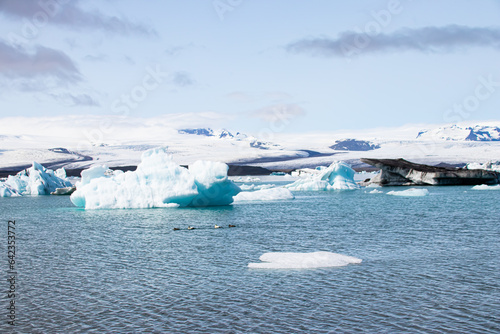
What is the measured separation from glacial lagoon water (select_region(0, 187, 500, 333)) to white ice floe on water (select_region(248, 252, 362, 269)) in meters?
0.34

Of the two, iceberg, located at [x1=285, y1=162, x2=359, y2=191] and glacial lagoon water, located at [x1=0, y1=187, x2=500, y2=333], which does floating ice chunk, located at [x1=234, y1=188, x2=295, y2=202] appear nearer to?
iceberg, located at [x1=285, y1=162, x2=359, y2=191]

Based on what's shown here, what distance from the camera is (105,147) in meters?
160

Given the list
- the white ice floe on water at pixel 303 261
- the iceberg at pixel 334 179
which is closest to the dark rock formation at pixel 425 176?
the iceberg at pixel 334 179

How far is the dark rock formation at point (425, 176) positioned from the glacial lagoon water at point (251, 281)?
116ft

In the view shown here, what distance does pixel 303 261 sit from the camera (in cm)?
1402

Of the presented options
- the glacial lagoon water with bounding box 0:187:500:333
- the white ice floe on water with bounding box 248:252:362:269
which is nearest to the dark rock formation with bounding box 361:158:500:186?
the glacial lagoon water with bounding box 0:187:500:333

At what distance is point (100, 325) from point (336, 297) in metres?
4.50

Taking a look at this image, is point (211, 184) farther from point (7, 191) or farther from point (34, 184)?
point (7, 191)

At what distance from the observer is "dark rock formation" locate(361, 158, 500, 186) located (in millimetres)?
58281

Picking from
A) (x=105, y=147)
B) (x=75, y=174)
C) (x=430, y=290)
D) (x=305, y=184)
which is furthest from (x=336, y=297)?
(x=105, y=147)

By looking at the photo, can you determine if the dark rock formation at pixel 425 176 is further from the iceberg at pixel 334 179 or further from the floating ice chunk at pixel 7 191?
the floating ice chunk at pixel 7 191

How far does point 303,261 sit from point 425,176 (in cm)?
4836

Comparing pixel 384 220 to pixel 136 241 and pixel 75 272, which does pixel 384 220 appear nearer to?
pixel 136 241

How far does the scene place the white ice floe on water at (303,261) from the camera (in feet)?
45.1
